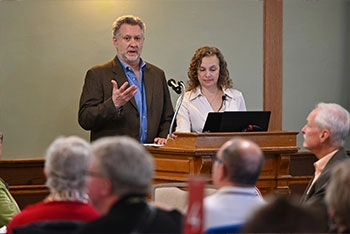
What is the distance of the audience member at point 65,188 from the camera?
307 centimetres

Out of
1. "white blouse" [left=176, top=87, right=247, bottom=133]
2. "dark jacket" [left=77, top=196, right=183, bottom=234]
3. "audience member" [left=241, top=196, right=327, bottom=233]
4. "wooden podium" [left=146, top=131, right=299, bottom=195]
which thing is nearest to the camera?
"audience member" [left=241, top=196, right=327, bottom=233]

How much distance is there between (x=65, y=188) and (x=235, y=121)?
247 cm

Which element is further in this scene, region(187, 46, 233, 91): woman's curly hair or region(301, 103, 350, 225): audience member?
region(187, 46, 233, 91): woman's curly hair

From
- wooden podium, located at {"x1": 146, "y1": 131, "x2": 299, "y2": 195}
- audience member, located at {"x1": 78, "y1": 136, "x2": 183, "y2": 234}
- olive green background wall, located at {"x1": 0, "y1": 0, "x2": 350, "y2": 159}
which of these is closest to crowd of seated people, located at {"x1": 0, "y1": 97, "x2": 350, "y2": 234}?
audience member, located at {"x1": 78, "y1": 136, "x2": 183, "y2": 234}

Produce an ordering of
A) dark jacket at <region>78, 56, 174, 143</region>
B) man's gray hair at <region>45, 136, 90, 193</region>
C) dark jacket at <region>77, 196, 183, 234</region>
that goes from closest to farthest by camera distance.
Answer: dark jacket at <region>77, 196, 183, 234</region>
man's gray hair at <region>45, 136, 90, 193</region>
dark jacket at <region>78, 56, 174, 143</region>

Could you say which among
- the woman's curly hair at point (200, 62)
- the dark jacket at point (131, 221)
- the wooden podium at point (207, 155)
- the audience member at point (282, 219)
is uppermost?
the woman's curly hair at point (200, 62)

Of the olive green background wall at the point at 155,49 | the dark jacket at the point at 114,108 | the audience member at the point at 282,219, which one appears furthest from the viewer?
the olive green background wall at the point at 155,49

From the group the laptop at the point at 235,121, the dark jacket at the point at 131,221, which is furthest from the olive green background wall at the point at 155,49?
the dark jacket at the point at 131,221

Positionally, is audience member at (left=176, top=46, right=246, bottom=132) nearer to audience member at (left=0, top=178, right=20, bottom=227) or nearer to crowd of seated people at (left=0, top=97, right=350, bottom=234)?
audience member at (left=0, top=178, right=20, bottom=227)

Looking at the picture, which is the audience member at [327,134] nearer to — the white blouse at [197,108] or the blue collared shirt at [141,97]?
the white blouse at [197,108]

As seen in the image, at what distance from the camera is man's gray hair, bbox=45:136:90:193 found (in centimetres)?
306

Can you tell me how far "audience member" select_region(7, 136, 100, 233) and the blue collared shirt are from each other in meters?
2.98

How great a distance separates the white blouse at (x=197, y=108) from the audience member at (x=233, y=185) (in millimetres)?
2703

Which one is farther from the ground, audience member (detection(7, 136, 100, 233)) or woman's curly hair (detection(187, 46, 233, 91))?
woman's curly hair (detection(187, 46, 233, 91))
